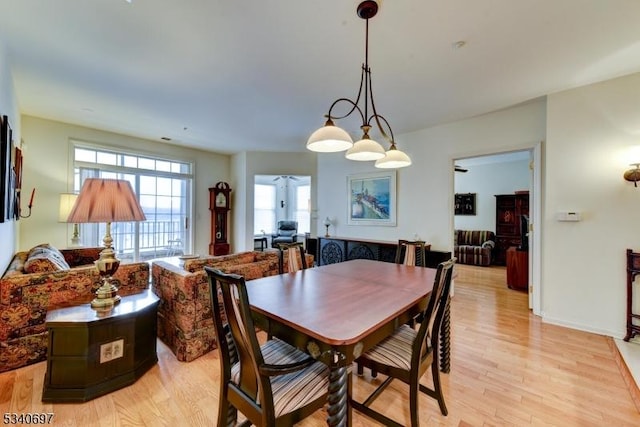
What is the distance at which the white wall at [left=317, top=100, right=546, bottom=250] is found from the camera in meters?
3.59

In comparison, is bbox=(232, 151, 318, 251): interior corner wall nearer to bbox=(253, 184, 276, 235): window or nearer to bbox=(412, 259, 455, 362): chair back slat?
bbox=(253, 184, 276, 235): window

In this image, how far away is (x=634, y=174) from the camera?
9.00 feet

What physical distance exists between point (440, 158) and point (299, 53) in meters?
2.91

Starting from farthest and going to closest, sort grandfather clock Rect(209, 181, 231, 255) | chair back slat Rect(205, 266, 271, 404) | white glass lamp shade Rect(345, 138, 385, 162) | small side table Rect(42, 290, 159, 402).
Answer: grandfather clock Rect(209, 181, 231, 255) → white glass lamp shade Rect(345, 138, 385, 162) → small side table Rect(42, 290, 159, 402) → chair back slat Rect(205, 266, 271, 404)

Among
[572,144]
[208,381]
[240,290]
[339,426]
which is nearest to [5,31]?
[240,290]

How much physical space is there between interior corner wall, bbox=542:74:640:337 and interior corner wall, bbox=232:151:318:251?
410 centimetres

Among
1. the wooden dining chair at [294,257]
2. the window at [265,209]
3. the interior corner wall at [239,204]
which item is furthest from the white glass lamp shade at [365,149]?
the window at [265,209]

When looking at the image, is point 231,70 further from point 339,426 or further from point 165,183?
point 165,183

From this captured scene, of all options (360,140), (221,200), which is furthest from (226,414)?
(221,200)

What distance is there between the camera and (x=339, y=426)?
45.7 inches

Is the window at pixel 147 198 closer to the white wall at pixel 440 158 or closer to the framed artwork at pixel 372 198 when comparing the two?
the framed artwork at pixel 372 198

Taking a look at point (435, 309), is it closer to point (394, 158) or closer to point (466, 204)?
point (394, 158)

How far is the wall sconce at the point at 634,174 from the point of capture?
108 inches

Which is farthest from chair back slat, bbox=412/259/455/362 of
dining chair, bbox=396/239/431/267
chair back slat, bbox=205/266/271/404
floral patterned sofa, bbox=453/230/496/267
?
floral patterned sofa, bbox=453/230/496/267
